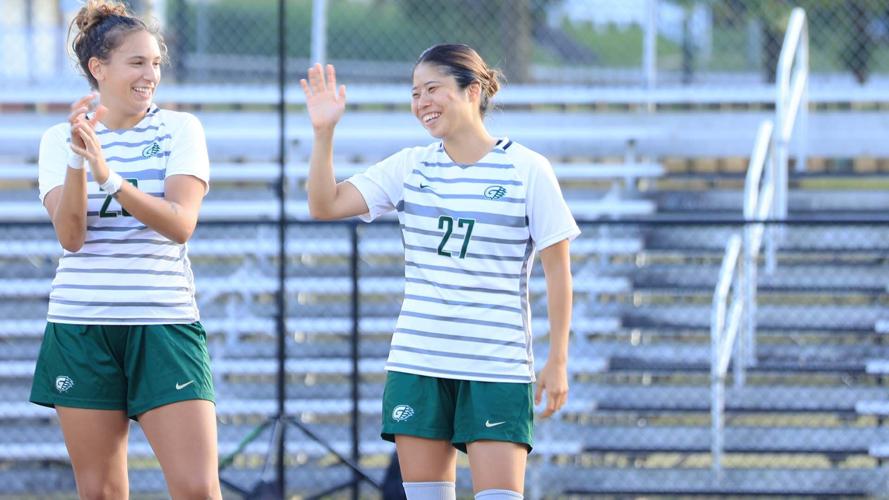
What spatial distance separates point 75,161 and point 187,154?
1.00 feet

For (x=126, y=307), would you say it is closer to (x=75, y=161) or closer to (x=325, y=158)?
(x=75, y=161)

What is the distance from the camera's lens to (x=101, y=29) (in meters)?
3.55

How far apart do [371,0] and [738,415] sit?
5.36m

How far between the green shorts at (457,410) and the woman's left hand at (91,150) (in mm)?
870

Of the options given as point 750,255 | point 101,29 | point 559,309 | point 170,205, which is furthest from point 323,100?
point 750,255

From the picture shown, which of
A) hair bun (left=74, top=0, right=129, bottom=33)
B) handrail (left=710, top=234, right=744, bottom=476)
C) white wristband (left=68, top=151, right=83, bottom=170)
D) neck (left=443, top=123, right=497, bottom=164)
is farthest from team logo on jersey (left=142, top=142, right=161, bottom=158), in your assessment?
handrail (left=710, top=234, right=744, bottom=476)

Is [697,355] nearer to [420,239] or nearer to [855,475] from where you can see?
[855,475]

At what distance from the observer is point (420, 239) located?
3.49 meters

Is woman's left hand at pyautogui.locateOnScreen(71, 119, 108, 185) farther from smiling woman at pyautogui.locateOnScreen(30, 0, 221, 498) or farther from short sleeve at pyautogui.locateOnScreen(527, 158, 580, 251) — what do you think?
short sleeve at pyautogui.locateOnScreen(527, 158, 580, 251)

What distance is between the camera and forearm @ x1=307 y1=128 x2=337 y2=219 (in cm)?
353

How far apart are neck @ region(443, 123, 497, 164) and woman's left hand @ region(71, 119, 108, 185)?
0.85 meters

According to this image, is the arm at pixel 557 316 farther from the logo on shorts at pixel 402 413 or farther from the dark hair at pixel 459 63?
the dark hair at pixel 459 63

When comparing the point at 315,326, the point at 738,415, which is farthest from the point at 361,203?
the point at 738,415

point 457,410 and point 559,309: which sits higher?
point 559,309
